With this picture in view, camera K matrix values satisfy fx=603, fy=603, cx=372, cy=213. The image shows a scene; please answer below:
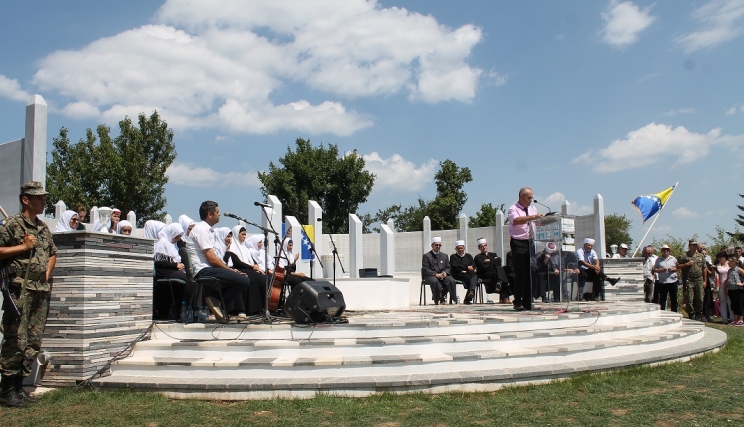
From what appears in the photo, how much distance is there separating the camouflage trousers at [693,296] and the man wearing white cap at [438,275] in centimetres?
498

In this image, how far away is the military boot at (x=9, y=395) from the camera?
15.8ft

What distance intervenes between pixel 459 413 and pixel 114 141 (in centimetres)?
2597

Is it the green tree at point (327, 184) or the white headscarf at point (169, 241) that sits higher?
the green tree at point (327, 184)

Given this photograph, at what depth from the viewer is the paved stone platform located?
513 centimetres

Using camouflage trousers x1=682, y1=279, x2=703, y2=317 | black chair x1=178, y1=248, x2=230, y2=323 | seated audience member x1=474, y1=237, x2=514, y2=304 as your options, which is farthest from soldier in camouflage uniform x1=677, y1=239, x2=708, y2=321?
black chair x1=178, y1=248, x2=230, y2=323

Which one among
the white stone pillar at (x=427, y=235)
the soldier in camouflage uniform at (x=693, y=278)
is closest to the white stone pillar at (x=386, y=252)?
the white stone pillar at (x=427, y=235)

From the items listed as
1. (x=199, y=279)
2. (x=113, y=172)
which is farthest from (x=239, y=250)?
(x=113, y=172)

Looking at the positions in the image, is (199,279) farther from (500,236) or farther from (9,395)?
(500,236)

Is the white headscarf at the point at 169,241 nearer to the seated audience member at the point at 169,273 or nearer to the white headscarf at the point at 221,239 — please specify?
the seated audience member at the point at 169,273

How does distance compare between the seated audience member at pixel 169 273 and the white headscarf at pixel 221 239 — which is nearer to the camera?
the seated audience member at pixel 169 273

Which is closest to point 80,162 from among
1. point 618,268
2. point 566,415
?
point 618,268

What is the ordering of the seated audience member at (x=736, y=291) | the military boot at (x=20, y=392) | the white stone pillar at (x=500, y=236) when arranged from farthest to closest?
the white stone pillar at (x=500, y=236)
the seated audience member at (x=736, y=291)
the military boot at (x=20, y=392)

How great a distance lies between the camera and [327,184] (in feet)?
126

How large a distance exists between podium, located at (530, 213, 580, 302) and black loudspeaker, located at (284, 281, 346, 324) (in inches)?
119
